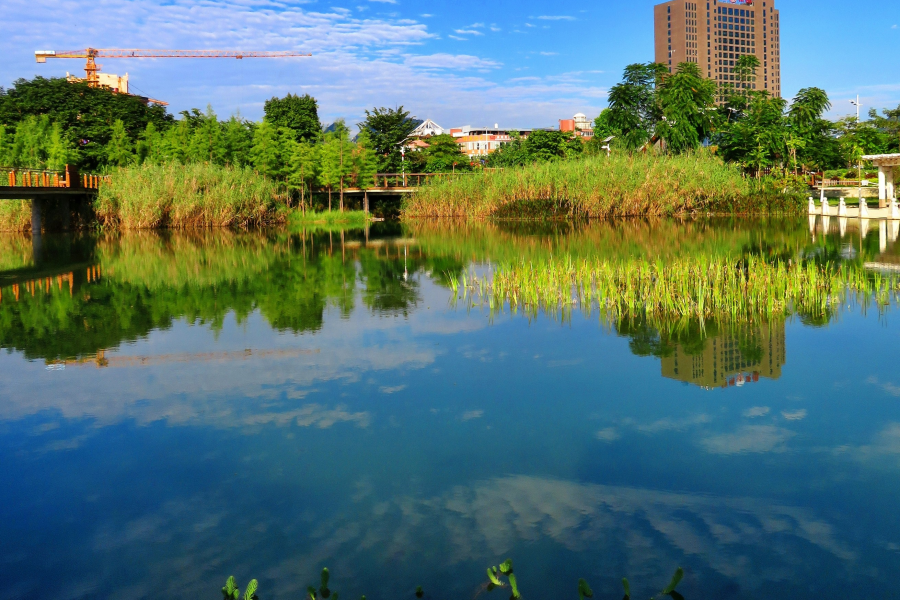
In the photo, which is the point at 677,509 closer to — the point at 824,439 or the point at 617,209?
the point at 824,439

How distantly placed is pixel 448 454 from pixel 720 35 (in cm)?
15447

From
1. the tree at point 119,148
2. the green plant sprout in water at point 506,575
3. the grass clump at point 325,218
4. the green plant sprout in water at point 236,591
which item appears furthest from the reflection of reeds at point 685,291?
the tree at point 119,148

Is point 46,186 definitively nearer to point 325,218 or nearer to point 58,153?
point 58,153

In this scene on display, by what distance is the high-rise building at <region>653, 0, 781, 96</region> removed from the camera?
140 m

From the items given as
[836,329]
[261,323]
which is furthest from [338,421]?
[836,329]

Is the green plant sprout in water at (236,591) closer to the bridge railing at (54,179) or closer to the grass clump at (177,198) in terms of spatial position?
the bridge railing at (54,179)

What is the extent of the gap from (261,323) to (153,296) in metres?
3.24

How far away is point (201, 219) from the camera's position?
3025 cm

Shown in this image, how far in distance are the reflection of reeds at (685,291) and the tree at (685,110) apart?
2691 centimetres

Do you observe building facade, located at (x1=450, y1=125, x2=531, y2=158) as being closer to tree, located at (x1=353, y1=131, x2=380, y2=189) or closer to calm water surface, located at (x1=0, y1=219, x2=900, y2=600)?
tree, located at (x1=353, y1=131, x2=380, y2=189)

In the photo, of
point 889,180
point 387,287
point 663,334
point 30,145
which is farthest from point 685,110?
point 663,334

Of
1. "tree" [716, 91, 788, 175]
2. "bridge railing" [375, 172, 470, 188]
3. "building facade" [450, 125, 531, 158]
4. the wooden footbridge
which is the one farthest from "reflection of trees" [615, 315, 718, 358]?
"building facade" [450, 125, 531, 158]

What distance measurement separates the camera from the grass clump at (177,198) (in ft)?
93.2

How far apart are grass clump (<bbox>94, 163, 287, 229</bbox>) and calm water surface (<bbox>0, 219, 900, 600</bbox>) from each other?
20.2 meters
